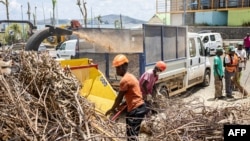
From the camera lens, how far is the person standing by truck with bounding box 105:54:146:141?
5625 mm

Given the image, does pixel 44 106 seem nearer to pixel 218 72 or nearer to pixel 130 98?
pixel 130 98

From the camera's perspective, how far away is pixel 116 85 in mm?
9250

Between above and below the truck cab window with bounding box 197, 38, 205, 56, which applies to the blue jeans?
below

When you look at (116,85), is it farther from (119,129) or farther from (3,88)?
(3,88)

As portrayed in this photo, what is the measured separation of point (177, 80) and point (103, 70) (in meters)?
2.48

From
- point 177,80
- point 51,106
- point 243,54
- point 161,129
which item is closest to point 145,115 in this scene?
point 161,129

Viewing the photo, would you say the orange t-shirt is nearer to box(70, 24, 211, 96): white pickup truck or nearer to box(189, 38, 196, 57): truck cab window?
box(70, 24, 211, 96): white pickup truck

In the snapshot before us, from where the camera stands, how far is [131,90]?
18.8 ft

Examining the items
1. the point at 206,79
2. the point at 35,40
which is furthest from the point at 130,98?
the point at 206,79

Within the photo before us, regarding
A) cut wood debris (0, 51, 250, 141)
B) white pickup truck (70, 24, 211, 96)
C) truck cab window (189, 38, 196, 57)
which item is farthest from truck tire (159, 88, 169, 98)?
cut wood debris (0, 51, 250, 141)

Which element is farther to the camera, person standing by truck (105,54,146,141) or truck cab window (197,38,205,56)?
truck cab window (197,38,205,56)

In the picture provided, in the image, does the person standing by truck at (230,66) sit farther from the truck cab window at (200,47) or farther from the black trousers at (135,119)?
the black trousers at (135,119)

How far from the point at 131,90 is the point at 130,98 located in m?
0.15

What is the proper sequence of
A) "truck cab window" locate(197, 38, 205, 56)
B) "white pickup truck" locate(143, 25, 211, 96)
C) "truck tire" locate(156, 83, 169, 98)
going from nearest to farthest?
1. "white pickup truck" locate(143, 25, 211, 96)
2. "truck tire" locate(156, 83, 169, 98)
3. "truck cab window" locate(197, 38, 205, 56)
